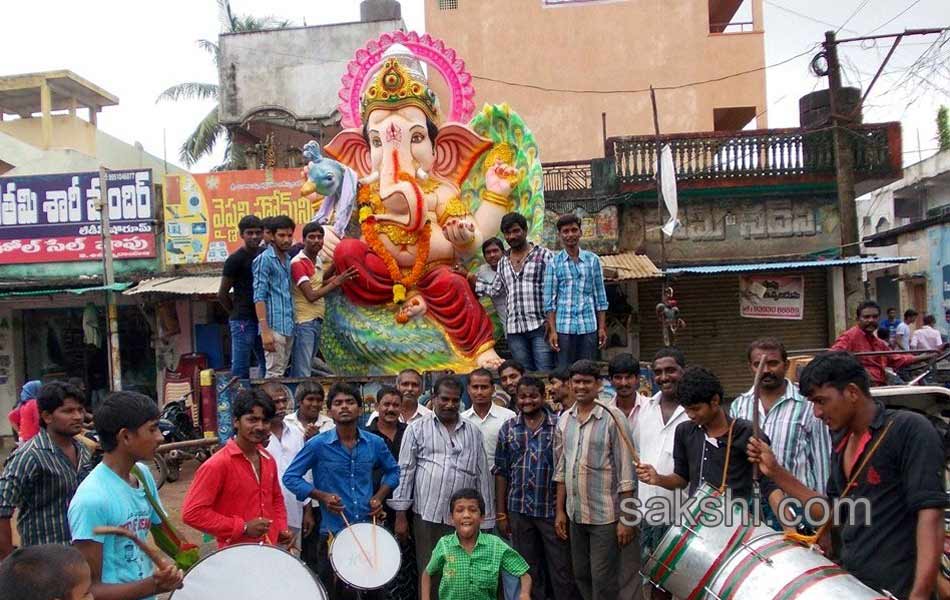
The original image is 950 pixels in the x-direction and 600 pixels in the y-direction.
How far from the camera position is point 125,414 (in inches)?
118

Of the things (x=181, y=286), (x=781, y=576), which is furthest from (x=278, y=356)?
(x=181, y=286)

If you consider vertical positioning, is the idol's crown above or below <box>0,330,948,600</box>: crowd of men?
above

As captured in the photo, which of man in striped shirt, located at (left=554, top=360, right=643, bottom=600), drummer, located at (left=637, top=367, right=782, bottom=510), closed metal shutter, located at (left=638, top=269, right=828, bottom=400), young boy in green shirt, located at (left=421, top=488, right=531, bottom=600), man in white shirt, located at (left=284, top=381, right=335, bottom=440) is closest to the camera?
drummer, located at (left=637, top=367, right=782, bottom=510)

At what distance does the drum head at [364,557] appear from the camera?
→ 154 inches

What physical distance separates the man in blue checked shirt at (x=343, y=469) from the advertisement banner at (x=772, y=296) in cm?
1000

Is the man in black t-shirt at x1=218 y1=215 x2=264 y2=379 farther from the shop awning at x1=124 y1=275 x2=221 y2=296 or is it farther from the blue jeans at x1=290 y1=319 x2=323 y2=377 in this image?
the shop awning at x1=124 y1=275 x2=221 y2=296

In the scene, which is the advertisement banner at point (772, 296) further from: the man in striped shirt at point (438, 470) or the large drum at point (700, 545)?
the large drum at point (700, 545)

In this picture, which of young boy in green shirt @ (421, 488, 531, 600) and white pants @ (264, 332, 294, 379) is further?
white pants @ (264, 332, 294, 379)

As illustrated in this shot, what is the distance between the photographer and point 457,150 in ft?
27.9

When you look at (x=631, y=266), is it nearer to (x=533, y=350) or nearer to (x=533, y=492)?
(x=533, y=350)

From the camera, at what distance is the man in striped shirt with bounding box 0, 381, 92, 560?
141 inches

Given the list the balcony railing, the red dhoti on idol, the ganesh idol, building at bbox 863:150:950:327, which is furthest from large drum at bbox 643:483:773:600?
building at bbox 863:150:950:327

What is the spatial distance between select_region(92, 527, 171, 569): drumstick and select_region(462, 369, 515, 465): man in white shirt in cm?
254

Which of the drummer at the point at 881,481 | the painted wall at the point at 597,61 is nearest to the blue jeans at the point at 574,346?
the drummer at the point at 881,481
